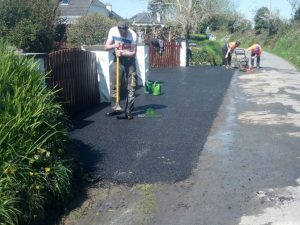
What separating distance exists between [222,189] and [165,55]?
19.0 meters

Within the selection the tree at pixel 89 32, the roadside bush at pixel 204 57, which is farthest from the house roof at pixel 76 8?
the roadside bush at pixel 204 57

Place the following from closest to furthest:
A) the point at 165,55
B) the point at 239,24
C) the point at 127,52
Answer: the point at 127,52, the point at 165,55, the point at 239,24

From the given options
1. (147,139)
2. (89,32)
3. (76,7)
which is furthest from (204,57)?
(76,7)

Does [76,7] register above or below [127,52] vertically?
above

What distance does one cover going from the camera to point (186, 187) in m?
5.27

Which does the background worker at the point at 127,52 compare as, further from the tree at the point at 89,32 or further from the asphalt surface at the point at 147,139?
the tree at the point at 89,32

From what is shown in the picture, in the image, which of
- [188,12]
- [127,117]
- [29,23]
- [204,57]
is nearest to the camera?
[127,117]

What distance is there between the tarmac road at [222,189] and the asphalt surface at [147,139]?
81 millimetres

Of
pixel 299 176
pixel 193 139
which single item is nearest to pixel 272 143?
pixel 193 139

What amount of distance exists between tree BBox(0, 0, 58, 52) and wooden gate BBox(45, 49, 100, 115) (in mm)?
9777

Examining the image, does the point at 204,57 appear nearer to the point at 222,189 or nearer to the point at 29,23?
the point at 29,23

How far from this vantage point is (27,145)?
4.47 metres


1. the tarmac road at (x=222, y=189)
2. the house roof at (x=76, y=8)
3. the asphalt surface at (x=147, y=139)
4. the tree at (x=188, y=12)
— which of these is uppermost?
the house roof at (x=76, y=8)

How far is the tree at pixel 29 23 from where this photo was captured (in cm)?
1936
